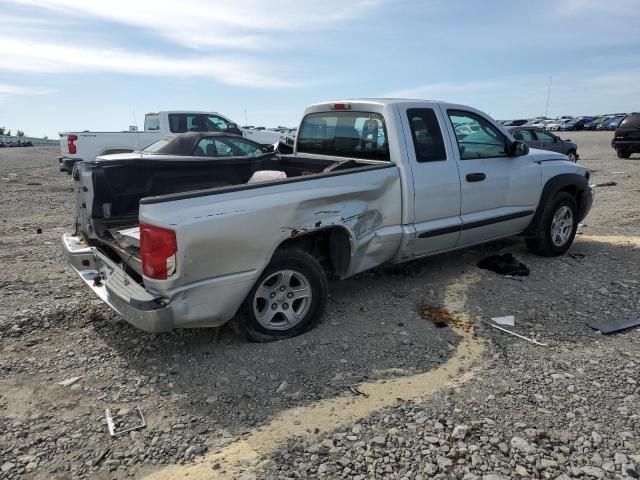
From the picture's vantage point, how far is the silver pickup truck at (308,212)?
11.0 ft

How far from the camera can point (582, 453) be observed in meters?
2.63

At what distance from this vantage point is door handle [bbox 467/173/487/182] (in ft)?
16.4

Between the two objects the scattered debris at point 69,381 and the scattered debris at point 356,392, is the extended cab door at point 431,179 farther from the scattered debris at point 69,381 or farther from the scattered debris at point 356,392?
the scattered debris at point 69,381

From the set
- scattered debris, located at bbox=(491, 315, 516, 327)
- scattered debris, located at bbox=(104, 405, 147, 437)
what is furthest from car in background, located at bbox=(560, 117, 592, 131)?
scattered debris, located at bbox=(104, 405, 147, 437)

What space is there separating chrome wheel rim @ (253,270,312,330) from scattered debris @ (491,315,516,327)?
1.65 metres

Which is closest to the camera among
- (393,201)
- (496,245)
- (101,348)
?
(101,348)

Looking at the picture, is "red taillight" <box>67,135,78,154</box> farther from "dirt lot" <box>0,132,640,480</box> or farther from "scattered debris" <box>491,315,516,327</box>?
"scattered debris" <box>491,315,516,327</box>

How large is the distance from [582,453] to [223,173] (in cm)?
451

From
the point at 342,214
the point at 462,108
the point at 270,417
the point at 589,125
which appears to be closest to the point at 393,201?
the point at 342,214

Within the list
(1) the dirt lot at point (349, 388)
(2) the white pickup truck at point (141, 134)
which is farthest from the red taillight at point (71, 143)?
(1) the dirt lot at point (349, 388)

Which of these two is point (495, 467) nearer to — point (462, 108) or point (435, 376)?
point (435, 376)

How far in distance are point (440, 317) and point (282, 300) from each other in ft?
4.76

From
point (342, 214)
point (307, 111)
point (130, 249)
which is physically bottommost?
point (130, 249)

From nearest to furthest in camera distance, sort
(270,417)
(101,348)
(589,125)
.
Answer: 1. (270,417)
2. (101,348)
3. (589,125)
